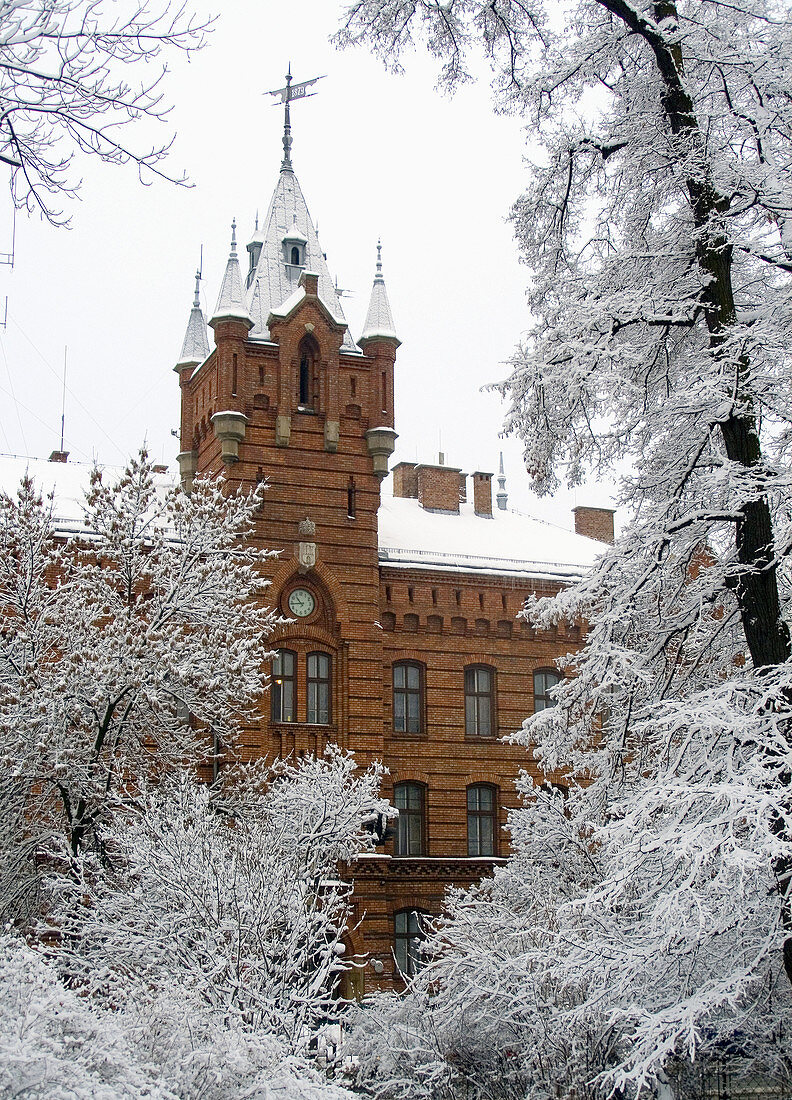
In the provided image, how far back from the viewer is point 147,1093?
8445 mm

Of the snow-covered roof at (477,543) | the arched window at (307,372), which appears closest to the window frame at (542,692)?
the snow-covered roof at (477,543)

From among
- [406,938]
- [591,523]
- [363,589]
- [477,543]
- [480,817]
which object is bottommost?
[406,938]

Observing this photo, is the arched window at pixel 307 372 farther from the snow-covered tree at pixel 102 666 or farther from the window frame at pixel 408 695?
the snow-covered tree at pixel 102 666

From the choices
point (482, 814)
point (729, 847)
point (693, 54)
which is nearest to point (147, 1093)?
point (729, 847)

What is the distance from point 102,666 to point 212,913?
460 centimetres

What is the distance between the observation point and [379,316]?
31062 millimetres

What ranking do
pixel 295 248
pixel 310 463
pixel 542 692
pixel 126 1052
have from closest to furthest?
pixel 126 1052
pixel 310 463
pixel 295 248
pixel 542 692

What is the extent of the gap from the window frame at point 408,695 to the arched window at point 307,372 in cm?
650

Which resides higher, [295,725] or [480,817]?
[295,725]

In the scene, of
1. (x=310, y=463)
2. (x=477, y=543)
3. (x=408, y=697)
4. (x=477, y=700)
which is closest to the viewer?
(x=310, y=463)

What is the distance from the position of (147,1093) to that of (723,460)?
6577mm

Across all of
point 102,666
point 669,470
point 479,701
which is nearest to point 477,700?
point 479,701

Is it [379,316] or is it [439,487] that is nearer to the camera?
[379,316]

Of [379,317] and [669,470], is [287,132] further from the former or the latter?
[669,470]
